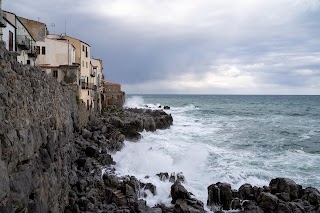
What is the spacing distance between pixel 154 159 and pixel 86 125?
34.9 ft

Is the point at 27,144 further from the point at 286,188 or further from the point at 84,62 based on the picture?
the point at 84,62

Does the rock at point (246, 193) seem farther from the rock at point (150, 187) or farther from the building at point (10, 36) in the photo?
the building at point (10, 36)

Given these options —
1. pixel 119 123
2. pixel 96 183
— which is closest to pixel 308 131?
pixel 119 123

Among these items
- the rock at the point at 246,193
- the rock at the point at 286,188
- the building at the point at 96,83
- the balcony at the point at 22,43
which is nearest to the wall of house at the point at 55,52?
the building at the point at 96,83

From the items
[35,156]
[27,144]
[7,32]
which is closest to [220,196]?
[35,156]

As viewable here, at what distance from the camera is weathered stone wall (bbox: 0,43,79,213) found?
10273 mm

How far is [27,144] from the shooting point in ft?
39.6

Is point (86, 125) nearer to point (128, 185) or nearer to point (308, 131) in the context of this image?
point (128, 185)

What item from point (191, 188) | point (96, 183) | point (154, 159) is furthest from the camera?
point (154, 159)

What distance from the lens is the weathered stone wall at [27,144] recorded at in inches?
404

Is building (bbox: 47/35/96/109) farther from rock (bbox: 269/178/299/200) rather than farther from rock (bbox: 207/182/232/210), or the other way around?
rock (bbox: 269/178/299/200)

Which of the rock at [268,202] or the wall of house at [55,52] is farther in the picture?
the wall of house at [55,52]

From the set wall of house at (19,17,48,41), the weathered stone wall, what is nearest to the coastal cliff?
the weathered stone wall

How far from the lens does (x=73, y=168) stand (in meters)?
23.1
